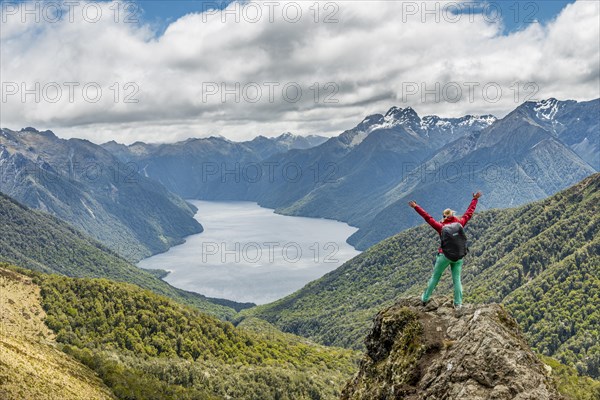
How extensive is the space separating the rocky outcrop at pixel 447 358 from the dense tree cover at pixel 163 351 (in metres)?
59.0

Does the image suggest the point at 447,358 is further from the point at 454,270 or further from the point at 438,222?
the point at 438,222

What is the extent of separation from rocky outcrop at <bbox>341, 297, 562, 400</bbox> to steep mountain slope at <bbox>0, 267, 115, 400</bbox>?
40.2m

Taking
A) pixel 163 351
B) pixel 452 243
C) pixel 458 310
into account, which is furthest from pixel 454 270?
pixel 163 351

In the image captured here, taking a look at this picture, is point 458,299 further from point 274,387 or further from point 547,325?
point 547,325

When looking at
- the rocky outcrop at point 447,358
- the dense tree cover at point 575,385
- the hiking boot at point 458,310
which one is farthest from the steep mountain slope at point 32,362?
the dense tree cover at point 575,385

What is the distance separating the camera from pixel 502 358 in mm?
17406

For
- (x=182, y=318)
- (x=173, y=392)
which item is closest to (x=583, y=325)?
(x=182, y=318)

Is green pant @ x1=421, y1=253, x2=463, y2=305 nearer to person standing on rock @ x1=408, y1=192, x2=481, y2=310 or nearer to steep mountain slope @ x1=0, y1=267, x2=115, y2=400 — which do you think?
person standing on rock @ x1=408, y1=192, x2=481, y2=310

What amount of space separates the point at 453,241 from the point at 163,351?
10385 cm

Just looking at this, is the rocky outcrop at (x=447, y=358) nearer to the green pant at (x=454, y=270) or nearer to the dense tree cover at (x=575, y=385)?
the green pant at (x=454, y=270)

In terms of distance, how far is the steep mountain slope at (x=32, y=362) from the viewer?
51312 millimetres

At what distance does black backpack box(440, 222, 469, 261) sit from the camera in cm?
2184

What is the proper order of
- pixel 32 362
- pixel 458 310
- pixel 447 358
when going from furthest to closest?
pixel 32 362 < pixel 458 310 < pixel 447 358

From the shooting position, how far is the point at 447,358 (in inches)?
762
